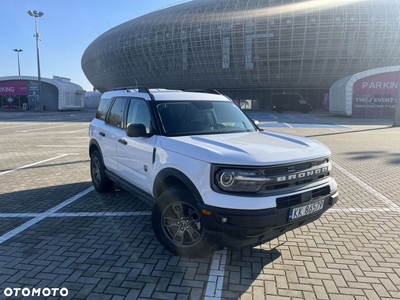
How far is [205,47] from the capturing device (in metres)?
52.0

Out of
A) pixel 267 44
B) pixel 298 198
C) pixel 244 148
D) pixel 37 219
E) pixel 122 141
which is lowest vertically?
pixel 37 219

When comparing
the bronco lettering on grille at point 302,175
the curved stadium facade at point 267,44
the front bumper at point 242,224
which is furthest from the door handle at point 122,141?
the curved stadium facade at point 267,44

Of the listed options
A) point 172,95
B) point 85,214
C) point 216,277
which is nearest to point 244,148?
point 216,277

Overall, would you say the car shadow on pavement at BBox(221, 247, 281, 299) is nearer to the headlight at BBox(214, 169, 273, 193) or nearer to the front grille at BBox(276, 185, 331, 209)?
the front grille at BBox(276, 185, 331, 209)

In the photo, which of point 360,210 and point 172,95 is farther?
point 360,210

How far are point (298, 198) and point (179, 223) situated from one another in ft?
4.39

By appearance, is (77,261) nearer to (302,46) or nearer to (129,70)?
(302,46)

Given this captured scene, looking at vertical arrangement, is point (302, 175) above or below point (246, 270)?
above

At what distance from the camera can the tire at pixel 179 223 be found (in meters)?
3.21

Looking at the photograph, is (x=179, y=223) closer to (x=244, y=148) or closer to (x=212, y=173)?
(x=212, y=173)

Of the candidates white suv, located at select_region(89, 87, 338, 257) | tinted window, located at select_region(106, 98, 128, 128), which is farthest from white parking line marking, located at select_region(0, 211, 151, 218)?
tinted window, located at select_region(106, 98, 128, 128)

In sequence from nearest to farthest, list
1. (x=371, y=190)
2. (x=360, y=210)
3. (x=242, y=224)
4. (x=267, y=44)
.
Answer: (x=242, y=224), (x=360, y=210), (x=371, y=190), (x=267, y=44)

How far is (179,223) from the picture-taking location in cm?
338

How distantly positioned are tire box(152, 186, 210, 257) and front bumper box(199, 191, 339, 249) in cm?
27
